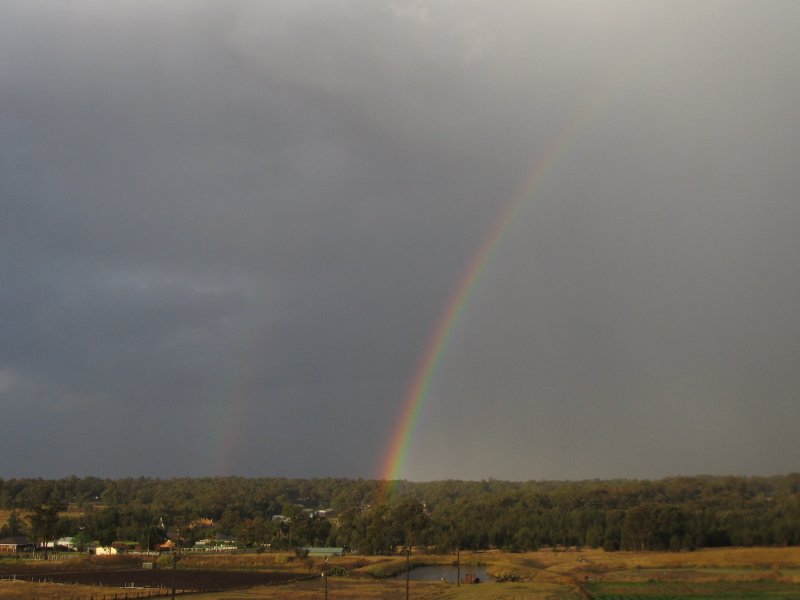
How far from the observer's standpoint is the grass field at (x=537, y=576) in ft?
184

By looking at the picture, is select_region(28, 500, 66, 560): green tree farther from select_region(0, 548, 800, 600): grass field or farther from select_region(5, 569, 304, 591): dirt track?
select_region(5, 569, 304, 591): dirt track

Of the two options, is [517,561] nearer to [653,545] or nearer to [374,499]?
[653,545]

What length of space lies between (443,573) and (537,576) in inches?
586

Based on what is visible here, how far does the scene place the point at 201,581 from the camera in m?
67.2

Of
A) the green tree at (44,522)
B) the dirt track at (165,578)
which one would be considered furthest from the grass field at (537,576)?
the green tree at (44,522)

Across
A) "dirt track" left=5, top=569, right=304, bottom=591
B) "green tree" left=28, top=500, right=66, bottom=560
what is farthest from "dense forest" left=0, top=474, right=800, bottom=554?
"dirt track" left=5, top=569, right=304, bottom=591

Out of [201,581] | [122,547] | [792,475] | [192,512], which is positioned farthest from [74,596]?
[192,512]

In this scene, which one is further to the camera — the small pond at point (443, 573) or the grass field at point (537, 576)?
the small pond at point (443, 573)

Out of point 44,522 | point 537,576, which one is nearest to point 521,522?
point 537,576

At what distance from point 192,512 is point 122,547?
1418 inches

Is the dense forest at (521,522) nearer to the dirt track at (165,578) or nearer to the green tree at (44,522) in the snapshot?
the green tree at (44,522)

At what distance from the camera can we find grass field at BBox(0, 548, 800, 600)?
2207 inches

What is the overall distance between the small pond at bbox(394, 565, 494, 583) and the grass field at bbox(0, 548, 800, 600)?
135cm

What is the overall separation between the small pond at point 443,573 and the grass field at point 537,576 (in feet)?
4.44
